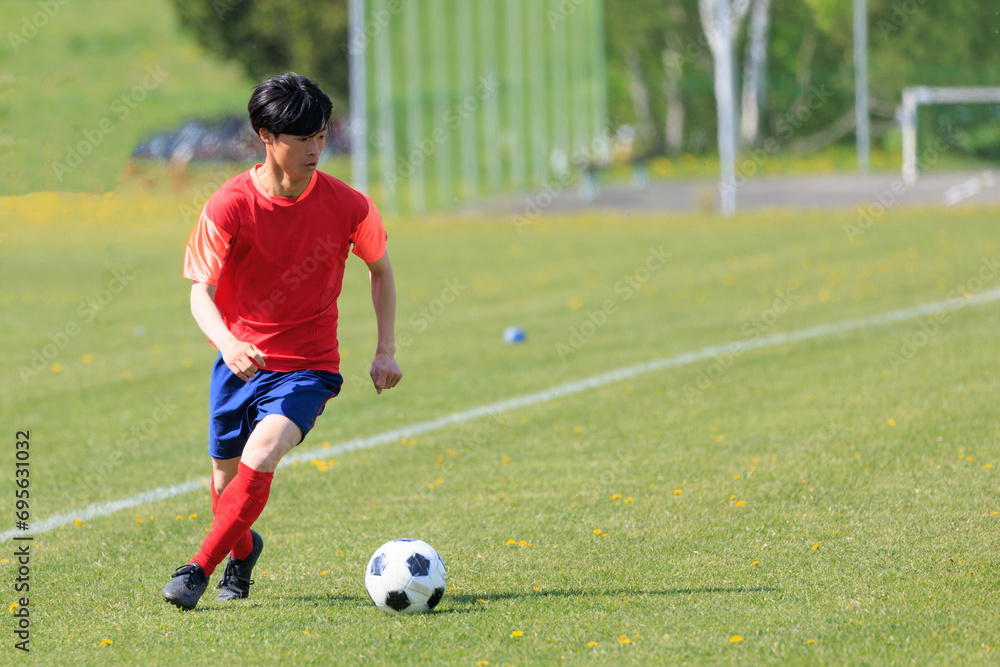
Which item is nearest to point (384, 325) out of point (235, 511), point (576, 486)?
point (235, 511)

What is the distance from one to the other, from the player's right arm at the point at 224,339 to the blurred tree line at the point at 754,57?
2932 centimetres

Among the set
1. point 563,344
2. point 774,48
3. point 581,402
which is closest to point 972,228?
point 563,344

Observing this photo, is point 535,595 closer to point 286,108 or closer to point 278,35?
point 286,108

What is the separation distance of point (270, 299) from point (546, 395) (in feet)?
15.2

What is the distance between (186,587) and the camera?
173 inches

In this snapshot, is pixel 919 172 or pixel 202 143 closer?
pixel 919 172

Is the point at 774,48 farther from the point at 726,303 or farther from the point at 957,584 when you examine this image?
the point at 957,584

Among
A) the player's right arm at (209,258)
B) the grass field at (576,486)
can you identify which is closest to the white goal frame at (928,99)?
the grass field at (576,486)

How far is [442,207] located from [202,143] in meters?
15.1

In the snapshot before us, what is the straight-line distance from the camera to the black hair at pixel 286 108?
13.9ft

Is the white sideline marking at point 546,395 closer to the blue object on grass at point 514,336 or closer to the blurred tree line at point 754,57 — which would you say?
the blue object on grass at point 514,336

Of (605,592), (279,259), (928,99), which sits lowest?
(928,99)

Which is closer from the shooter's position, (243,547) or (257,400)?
(257,400)

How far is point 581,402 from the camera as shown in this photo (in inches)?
340
